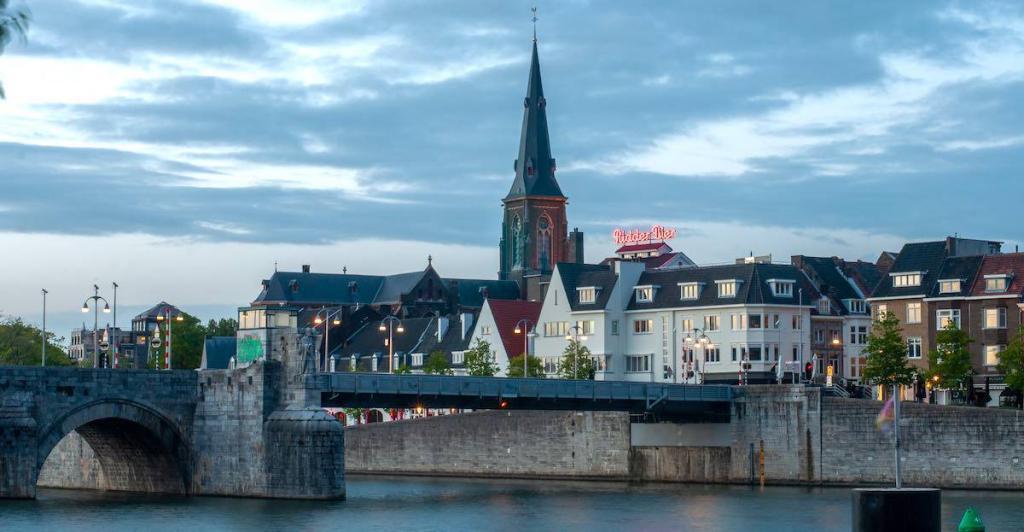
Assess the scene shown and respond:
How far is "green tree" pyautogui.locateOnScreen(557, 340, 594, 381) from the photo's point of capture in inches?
5679

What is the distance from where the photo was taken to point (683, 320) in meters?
145

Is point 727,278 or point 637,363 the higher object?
point 727,278

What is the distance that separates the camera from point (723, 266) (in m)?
145

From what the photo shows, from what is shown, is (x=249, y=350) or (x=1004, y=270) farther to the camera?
(x=1004, y=270)

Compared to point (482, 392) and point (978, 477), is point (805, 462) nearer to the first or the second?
point (978, 477)

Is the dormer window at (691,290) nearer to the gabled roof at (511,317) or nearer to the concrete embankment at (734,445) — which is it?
the gabled roof at (511,317)

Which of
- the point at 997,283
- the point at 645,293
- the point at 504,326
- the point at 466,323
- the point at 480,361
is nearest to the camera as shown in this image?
the point at 997,283

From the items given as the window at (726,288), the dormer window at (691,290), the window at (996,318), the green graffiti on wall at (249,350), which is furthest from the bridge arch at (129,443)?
the window at (996,318)

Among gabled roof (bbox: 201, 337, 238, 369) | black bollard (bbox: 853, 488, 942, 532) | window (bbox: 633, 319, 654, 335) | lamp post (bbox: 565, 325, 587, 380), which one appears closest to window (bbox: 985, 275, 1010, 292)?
lamp post (bbox: 565, 325, 587, 380)

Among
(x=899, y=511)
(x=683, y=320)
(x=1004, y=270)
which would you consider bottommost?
(x=899, y=511)

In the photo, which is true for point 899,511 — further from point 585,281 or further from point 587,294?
point 585,281

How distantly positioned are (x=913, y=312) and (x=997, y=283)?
8.37 metres

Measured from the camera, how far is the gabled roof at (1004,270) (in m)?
120

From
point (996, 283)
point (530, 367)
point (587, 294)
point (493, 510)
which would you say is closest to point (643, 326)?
point (587, 294)
